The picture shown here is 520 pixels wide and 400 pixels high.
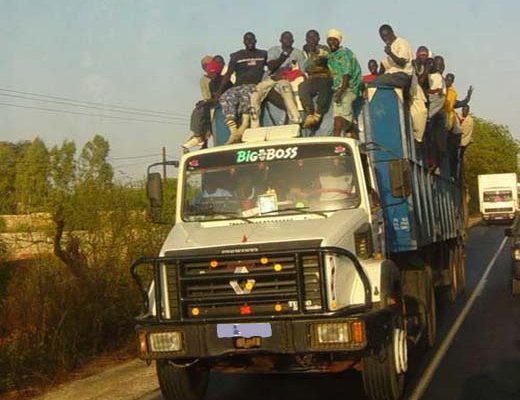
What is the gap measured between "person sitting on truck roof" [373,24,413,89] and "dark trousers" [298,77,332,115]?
0.97 meters

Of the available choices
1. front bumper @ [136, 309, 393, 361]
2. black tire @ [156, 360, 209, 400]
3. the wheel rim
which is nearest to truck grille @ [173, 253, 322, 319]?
front bumper @ [136, 309, 393, 361]

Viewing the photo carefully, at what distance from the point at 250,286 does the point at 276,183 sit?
1351mm

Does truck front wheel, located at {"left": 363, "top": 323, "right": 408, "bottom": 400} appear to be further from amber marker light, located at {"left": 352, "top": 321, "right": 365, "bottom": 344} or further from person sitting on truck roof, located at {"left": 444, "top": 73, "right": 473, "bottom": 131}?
person sitting on truck roof, located at {"left": 444, "top": 73, "right": 473, "bottom": 131}

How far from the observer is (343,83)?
904 cm

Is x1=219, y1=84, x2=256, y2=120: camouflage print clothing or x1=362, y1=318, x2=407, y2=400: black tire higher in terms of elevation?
x1=219, y1=84, x2=256, y2=120: camouflage print clothing

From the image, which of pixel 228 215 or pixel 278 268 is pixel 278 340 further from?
pixel 228 215

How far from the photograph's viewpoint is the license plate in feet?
21.1

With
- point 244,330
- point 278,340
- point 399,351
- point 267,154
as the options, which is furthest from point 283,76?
point 278,340

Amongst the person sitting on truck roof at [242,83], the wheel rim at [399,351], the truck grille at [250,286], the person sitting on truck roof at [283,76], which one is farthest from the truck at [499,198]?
the truck grille at [250,286]

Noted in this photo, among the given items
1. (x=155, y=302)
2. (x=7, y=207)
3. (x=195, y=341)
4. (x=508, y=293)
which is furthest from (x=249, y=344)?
(x=508, y=293)

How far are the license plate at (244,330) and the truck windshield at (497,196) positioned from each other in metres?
43.5

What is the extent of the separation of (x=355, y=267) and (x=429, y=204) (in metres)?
4.72

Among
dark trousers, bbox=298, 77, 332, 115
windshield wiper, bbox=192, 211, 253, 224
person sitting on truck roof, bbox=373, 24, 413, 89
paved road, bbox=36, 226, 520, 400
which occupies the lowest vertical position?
paved road, bbox=36, 226, 520, 400

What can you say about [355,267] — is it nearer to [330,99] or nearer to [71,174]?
[330,99]
